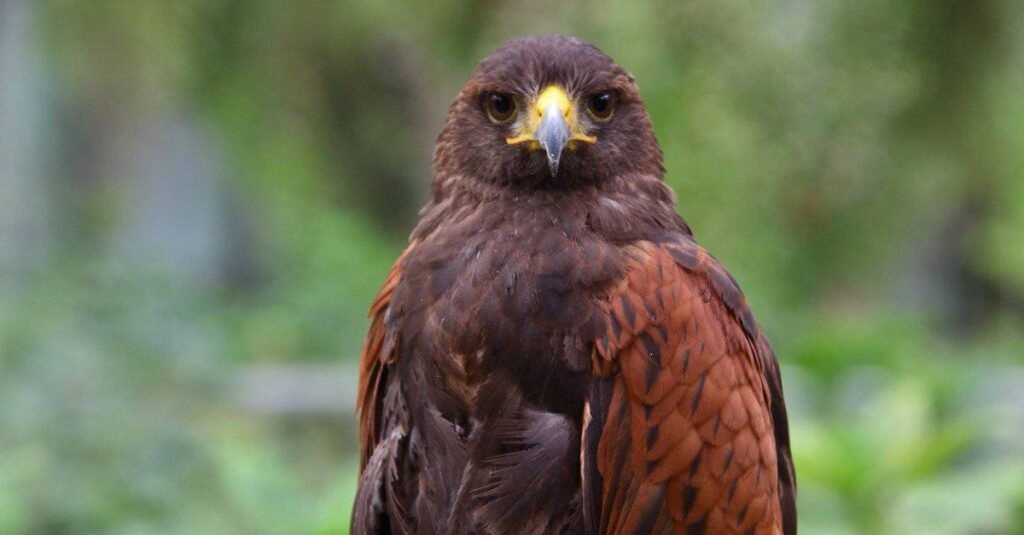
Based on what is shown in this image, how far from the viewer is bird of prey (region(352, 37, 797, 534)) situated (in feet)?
7.32

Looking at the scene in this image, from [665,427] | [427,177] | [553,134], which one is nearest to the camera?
[665,427]

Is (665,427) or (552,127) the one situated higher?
(552,127)

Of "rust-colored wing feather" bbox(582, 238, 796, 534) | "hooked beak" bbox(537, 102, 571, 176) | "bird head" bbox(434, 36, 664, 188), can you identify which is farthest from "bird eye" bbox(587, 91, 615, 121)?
"rust-colored wing feather" bbox(582, 238, 796, 534)

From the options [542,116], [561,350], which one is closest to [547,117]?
[542,116]

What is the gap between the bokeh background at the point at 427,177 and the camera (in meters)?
3.03

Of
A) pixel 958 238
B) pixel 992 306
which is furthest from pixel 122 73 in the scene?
pixel 992 306

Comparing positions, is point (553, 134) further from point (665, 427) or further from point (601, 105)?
point (665, 427)

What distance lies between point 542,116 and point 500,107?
138mm

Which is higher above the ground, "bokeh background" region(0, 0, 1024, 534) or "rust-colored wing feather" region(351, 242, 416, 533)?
"bokeh background" region(0, 0, 1024, 534)

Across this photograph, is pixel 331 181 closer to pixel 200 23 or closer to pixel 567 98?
pixel 200 23

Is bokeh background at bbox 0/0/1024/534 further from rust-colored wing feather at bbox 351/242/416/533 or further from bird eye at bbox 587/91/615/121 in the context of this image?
rust-colored wing feather at bbox 351/242/416/533

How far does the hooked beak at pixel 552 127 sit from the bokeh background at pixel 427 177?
1.98ft

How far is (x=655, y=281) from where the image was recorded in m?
2.28

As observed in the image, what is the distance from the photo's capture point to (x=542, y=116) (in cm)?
239
